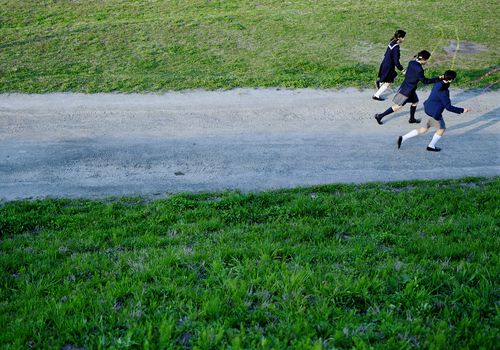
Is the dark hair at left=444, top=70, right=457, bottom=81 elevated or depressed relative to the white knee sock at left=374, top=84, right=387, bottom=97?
elevated

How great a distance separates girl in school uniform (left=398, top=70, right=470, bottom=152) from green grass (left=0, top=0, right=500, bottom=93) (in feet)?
12.9

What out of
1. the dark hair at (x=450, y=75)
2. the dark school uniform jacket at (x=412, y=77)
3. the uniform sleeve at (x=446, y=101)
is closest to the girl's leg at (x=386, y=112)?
the dark school uniform jacket at (x=412, y=77)

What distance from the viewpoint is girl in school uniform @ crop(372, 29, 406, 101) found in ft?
43.8

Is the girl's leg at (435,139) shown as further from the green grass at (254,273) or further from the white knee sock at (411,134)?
the green grass at (254,273)

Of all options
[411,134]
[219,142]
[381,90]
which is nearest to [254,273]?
[219,142]

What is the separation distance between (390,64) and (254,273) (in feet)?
31.9

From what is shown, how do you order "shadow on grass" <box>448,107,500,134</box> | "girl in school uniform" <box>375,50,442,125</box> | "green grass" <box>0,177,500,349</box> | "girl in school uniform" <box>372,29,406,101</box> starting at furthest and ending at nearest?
1. "girl in school uniform" <box>372,29,406,101</box>
2. "shadow on grass" <box>448,107,500,134</box>
3. "girl in school uniform" <box>375,50,442,125</box>
4. "green grass" <box>0,177,500,349</box>

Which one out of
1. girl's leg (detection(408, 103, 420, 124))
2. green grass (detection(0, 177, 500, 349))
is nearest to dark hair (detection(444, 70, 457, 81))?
girl's leg (detection(408, 103, 420, 124))

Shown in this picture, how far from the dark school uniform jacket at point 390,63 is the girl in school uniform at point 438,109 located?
250 cm

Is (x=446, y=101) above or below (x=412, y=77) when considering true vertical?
below

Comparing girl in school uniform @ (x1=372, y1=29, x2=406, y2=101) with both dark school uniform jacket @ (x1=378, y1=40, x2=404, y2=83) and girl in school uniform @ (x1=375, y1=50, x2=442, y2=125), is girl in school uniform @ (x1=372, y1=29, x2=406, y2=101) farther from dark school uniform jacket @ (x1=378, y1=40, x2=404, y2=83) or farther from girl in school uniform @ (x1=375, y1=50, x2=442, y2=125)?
girl in school uniform @ (x1=375, y1=50, x2=442, y2=125)

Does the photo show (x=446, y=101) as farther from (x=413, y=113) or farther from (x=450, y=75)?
(x=413, y=113)

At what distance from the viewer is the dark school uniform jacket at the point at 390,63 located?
43.9 feet

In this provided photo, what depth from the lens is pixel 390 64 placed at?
531 inches
